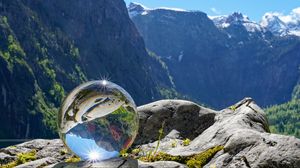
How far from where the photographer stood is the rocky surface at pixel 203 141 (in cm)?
1178

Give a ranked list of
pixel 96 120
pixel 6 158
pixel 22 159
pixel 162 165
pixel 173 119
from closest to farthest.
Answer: pixel 96 120 < pixel 162 165 < pixel 22 159 < pixel 6 158 < pixel 173 119

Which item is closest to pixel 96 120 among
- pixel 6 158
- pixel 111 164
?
pixel 111 164

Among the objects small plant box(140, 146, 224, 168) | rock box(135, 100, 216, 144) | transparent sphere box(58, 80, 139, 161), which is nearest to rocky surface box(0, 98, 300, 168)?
rock box(135, 100, 216, 144)

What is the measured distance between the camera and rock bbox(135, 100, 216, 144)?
19.2 metres

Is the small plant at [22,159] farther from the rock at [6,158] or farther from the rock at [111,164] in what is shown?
the rock at [111,164]

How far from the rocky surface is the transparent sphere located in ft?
1.12

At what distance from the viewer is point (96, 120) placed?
458 inches

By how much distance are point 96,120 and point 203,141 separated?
4.21m

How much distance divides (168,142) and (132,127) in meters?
5.12

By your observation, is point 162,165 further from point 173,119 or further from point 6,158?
point 173,119

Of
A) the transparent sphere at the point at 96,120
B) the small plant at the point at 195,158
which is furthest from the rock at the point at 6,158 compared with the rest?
the small plant at the point at 195,158

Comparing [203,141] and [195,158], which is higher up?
[203,141]

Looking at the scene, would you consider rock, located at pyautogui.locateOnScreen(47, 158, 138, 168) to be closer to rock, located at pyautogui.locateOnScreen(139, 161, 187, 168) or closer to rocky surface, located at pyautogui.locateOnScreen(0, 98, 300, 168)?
rocky surface, located at pyautogui.locateOnScreen(0, 98, 300, 168)

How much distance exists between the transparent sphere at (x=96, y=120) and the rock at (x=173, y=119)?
7.05 m
